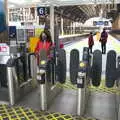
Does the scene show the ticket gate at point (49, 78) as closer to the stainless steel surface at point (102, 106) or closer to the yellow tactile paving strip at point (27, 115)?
the yellow tactile paving strip at point (27, 115)

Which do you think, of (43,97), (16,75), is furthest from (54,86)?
(16,75)

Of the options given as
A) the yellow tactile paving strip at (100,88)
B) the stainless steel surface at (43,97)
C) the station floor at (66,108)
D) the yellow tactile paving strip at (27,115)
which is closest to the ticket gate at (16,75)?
the station floor at (66,108)

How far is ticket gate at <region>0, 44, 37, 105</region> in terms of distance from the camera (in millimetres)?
4176

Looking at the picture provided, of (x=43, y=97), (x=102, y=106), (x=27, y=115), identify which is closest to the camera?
(x=27, y=115)

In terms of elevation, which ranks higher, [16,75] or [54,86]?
[16,75]

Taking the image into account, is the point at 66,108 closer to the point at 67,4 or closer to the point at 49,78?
the point at 49,78

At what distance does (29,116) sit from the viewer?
3.74 metres

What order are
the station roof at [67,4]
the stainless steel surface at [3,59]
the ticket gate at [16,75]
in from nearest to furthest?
the ticket gate at [16,75] < the stainless steel surface at [3,59] < the station roof at [67,4]

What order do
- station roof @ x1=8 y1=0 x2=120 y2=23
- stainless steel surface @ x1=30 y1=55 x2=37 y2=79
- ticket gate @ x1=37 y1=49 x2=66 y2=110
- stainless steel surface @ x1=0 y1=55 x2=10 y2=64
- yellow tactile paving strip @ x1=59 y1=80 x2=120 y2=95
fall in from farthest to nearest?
station roof @ x1=8 y1=0 x2=120 y2=23, stainless steel surface @ x1=30 y1=55 x2=37 y2=79, yellow tactile paving strip @ x1=59 y1=80 x2=120 y2=95, stainless steel surface @ x1=0 y1=55 x2=10 y2=64, ticket gate @ x1=37 y1=49 x2=66 y2=110

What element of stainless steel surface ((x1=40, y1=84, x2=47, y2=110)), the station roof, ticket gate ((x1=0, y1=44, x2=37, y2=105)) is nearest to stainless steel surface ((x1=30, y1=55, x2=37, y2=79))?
ticket gate ((x1=0, y1=44, x2=37, y2=105))

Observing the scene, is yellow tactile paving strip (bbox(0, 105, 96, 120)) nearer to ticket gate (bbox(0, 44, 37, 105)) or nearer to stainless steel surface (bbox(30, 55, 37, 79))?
ticket gate (bbox(0, 44, 37, 105))

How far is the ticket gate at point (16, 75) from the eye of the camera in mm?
4176

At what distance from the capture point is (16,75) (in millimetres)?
4320

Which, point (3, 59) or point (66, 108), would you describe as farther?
point (3, 59)
